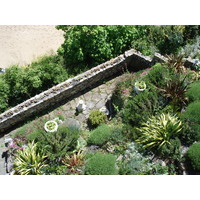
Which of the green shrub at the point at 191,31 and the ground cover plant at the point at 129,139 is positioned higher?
the green shrub at the point at 191,31

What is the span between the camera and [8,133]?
10031 millimetres

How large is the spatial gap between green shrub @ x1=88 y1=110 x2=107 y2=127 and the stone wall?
1.35 metres

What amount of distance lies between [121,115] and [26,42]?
589 cm

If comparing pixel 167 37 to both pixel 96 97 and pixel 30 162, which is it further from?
pixel 30 162

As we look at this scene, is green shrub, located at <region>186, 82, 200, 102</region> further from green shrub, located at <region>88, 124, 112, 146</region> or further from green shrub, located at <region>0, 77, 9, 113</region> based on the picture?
green shrub, located at <region>0, 77, 9, 113</region>

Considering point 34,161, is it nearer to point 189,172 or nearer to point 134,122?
point 134,122

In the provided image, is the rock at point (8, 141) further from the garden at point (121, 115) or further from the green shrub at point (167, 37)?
the green shrub at point (167, 37)

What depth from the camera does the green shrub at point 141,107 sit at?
8961 mm

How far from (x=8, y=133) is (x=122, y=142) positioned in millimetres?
4316

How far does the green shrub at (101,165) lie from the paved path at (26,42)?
18.8ft

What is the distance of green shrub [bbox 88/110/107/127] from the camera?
9.61 m

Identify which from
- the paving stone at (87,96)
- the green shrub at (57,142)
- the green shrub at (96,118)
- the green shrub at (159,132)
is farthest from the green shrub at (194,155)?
the paving stone at (87,96)

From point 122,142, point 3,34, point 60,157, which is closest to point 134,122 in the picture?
point 122,142

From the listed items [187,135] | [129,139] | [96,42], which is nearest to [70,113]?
[129,139]
